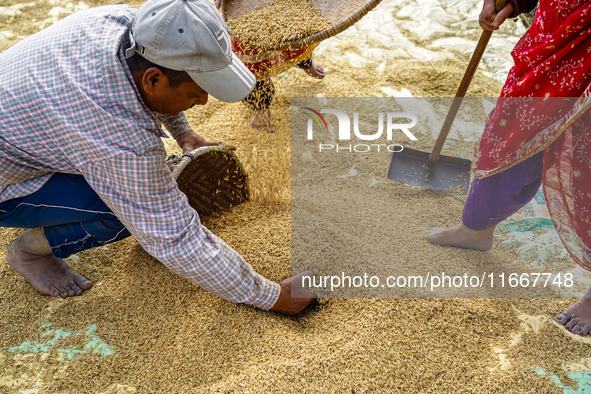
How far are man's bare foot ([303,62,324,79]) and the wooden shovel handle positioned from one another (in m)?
1.14

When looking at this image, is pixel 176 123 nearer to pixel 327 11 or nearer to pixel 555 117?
pixel 327 11

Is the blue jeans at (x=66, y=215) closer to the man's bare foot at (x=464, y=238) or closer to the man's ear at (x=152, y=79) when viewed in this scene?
the man's ear at (x=152, y=79)

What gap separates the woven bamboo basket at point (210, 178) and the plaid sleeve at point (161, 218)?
1.47 feet

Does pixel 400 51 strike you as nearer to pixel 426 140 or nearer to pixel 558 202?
pixel 426 140

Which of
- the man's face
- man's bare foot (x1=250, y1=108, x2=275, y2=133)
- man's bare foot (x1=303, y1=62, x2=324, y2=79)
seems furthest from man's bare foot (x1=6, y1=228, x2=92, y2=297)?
man's bare foot (x1=303, y1=62, x2=324, y2=79)

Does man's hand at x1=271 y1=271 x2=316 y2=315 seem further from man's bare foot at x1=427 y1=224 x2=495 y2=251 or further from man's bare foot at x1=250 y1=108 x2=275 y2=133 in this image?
man's bare foot at x1=250 y1=108 x2=275 y2=133

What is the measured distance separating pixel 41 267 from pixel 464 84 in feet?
6.93

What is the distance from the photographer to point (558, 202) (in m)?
1.71

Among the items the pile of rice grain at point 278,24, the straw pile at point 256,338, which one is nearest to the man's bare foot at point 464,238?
the straw pile at point 256,338

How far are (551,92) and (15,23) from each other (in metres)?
4.42

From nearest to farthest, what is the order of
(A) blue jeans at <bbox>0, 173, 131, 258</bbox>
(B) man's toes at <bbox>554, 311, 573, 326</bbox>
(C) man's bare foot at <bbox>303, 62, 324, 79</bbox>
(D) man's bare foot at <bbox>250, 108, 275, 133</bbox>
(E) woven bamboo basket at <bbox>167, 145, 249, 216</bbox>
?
(A) blue jeans at <bbox>0, 173, 131, 258</bbox>, (B) man's toes at <bbox>554, 311, 573, 326</bbox>, (E) woven bamboo basket at <bbox>167, 145, 249, 216</bbox>, (D) man's bare foot at <bbox>250, 108, 275, 133</bbox>, (C) man's bare foot at <bbox>303, 62, 324, 79</bbox>

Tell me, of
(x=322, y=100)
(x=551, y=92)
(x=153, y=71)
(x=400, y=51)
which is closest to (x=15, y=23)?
(x=322, y=100)

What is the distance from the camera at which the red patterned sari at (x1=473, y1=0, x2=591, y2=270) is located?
1387 millimetres

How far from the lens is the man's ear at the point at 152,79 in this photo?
1223mm
